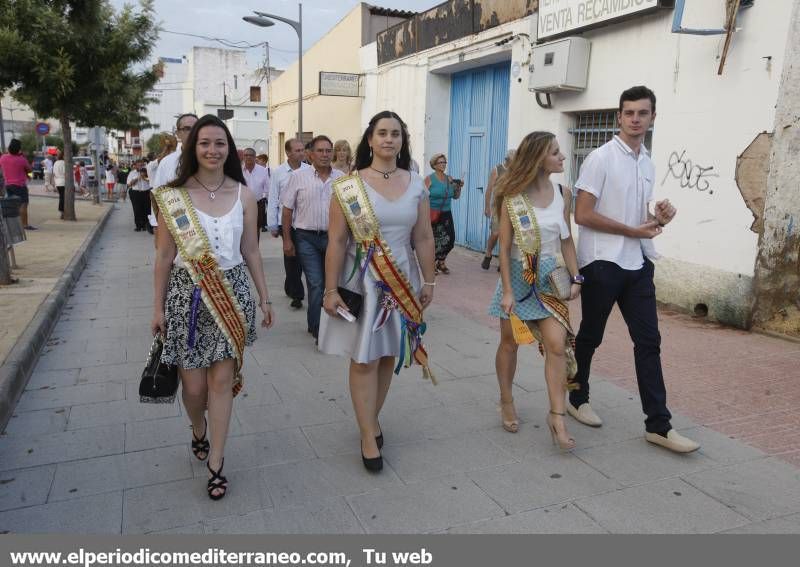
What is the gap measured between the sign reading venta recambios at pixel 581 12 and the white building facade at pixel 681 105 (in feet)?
0.08

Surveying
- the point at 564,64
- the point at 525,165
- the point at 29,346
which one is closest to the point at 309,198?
the point at 29,346

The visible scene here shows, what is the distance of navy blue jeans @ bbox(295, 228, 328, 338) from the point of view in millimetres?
6094

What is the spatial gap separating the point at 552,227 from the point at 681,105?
4.45 m

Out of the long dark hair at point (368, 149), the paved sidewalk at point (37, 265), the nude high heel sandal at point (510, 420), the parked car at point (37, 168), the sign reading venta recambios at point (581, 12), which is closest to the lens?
the long dark hair at point (368, 149)

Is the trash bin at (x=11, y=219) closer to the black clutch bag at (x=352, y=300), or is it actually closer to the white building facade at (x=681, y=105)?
the black clutch bag at (x=352, y=300)

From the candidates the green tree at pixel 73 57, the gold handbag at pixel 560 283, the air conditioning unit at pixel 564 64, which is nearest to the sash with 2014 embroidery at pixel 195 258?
the gold handbag at pixel 560 283

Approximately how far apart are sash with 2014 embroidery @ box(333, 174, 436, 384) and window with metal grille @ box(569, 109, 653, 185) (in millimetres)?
5952

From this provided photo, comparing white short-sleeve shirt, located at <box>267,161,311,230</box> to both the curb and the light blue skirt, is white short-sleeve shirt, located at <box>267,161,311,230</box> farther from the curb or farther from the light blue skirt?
the light blue skirt

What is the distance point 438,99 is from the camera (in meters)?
13.1

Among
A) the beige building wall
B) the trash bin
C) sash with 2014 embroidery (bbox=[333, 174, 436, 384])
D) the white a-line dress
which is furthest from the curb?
the beige building wall

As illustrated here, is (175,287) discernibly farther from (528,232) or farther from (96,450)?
(528,232)

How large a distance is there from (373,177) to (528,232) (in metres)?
0.90

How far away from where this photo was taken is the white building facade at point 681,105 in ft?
21.1

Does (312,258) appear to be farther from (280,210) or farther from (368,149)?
(368,149)
